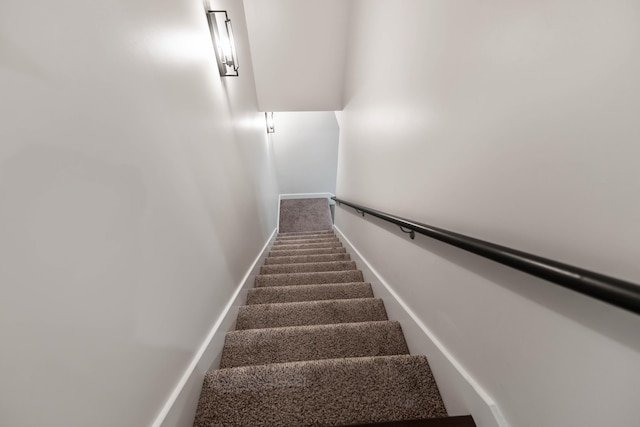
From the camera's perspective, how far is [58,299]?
444mm

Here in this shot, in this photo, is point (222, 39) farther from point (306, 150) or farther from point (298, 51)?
point (306, 150)

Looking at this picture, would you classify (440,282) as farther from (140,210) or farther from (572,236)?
(140,210)

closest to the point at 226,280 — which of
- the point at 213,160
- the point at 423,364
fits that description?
the point at 213,160

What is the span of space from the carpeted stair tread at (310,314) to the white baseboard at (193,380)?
13cm

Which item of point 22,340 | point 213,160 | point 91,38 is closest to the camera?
point 22,340

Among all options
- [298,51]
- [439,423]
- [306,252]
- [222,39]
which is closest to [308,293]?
[439,423]

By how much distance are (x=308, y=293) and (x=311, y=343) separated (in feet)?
1.93

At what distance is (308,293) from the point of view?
1785 millimetres

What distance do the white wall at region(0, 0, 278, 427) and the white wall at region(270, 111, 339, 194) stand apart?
4099 millimetres

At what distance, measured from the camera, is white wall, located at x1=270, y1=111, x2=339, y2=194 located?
4.99m

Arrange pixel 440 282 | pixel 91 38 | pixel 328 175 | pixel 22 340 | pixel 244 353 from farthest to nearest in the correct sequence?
pixel 328 175
pixel 244 353
pixel 440 282
pixel 91 38
pixel 22 340

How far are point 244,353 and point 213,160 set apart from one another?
105cm

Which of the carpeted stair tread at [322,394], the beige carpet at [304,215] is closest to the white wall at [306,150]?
the beige carpet at [304,215]

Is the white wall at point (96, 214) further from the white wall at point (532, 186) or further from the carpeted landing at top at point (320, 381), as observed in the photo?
the white wall at point (532, 186)
